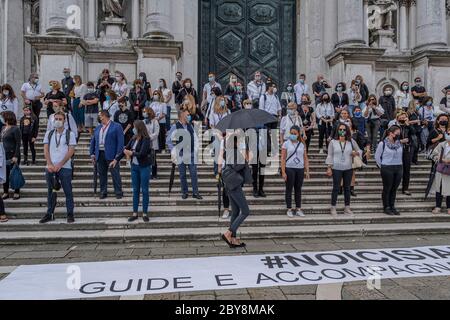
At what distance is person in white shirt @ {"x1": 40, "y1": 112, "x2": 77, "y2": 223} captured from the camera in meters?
7.65

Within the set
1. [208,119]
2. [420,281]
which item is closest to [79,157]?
[208,119]

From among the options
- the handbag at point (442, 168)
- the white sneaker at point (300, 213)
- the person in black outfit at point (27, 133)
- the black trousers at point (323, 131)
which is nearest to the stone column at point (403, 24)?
the black trousers at point (323, 131)

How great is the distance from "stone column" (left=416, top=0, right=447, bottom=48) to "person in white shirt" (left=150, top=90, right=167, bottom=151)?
11856 mm

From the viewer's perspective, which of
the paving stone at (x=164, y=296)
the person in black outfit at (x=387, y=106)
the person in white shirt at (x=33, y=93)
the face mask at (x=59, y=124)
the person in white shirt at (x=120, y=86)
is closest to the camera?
Answer: the paving stone at (x=164, y=296)

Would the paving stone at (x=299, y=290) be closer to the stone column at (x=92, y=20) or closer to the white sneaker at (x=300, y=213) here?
the white sneaker at (x=300, y=213)

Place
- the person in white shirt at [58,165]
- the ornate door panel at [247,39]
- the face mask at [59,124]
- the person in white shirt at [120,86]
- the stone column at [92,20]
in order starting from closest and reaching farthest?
1. the person in white shirt at [58,165]
2. the face mask at [59,124]
3. the person in white shirt at [120,86]
4. the stone column at [92,20]
5. the ornate door panel at [247,39]

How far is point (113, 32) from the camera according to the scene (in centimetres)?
1503

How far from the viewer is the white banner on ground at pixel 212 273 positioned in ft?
15.4

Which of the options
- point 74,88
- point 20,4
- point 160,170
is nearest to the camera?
point 160,170

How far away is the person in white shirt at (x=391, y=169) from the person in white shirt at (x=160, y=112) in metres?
6.04

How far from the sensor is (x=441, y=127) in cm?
937

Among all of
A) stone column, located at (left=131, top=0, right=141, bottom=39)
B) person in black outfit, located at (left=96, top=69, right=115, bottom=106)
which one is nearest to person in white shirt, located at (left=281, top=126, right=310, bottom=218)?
person in black outfit, located at (left=96, top=69, right=115, bottom=106)
